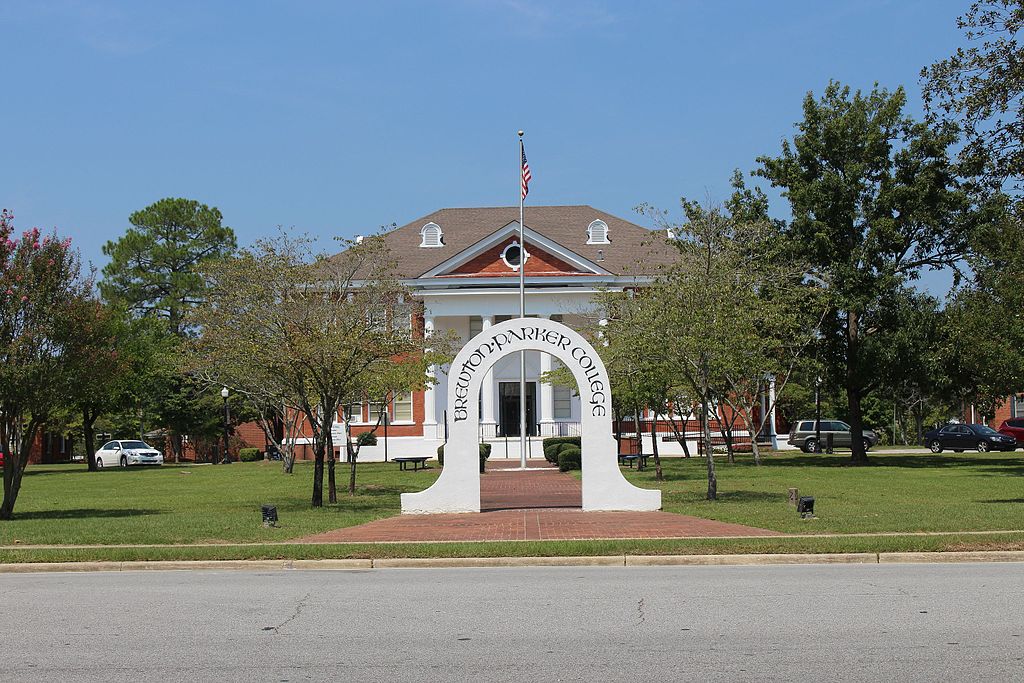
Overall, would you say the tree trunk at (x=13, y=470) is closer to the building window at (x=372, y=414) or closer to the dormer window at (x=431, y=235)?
the building window at (x=372, y=414)

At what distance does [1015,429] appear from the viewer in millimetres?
57375

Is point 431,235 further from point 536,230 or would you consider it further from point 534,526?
point 534,526

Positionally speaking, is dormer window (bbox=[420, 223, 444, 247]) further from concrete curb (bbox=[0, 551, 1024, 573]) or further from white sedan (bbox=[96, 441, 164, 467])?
concrete curb (bbox=[0, 551, 1024, 573])

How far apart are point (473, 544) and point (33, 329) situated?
10609 millimetres

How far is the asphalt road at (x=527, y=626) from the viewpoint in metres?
7.68

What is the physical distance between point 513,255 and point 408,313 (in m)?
22.8

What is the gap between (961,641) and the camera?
8438 millimetres

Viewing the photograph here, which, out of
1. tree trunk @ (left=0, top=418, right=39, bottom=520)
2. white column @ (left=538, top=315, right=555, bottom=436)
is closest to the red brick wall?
white column @ (left=538, top=315, right=555, bottom=436)

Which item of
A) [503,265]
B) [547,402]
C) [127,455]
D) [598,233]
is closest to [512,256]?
[503,265]

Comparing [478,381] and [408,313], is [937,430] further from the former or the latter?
[478,381]

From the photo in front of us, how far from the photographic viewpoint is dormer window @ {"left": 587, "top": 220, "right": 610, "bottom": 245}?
6091 cm

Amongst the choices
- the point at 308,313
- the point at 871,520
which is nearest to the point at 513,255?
the point at 308,313

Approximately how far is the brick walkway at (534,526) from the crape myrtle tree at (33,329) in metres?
7.07

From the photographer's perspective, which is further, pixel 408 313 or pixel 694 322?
pixel 408 313
